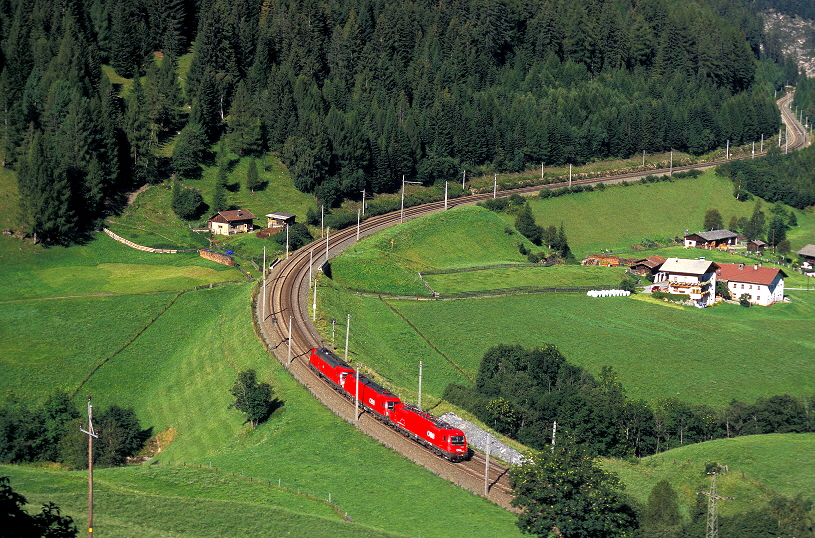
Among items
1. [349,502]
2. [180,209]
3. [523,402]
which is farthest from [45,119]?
[349,502]

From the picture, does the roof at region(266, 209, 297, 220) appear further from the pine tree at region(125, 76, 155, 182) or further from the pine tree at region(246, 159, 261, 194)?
the pine tree at region(125, 76, 155, 182)

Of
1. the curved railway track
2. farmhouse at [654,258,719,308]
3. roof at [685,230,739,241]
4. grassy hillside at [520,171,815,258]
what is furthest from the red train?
roof at [685,230,739,241]

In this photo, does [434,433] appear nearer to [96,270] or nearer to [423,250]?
[96,270]

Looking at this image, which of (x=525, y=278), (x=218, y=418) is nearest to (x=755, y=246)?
(x=525, y=278)

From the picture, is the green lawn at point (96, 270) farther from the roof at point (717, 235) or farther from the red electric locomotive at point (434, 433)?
the roof at point (717, 235)

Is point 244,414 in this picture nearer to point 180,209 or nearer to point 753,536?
point 753,536

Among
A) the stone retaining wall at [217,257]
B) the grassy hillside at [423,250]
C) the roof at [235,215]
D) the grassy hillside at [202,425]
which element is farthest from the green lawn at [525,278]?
the roof at [235,215]

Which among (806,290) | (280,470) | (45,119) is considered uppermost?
(45,119)
